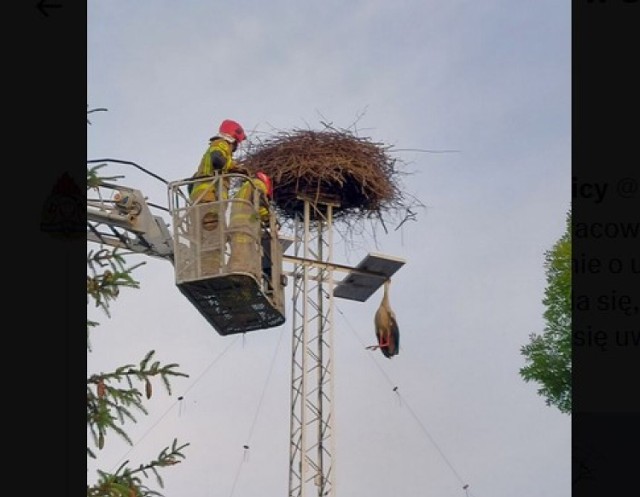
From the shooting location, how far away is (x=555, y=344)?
50.9 feet

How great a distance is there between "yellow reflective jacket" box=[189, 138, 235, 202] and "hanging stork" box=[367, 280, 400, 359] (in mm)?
4405

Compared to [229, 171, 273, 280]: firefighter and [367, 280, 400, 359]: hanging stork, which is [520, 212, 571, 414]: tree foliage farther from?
[229, 171, 273, 280]: firefighter

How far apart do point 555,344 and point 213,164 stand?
6.05 m

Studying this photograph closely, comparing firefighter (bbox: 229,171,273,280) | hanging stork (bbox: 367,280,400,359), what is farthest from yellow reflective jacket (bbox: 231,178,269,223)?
hanging stork (bbox: 367,280,400,359)

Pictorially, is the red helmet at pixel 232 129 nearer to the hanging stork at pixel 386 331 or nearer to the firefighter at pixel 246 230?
the firefighter at pixel 246 230

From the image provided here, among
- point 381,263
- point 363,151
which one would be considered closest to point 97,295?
point 381,263

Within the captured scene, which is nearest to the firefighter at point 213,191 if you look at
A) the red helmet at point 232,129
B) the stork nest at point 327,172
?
the red helmet at point 232,129

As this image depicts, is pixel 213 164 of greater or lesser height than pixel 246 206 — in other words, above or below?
above

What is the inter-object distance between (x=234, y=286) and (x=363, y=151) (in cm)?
533

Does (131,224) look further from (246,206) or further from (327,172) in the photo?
(327,172)

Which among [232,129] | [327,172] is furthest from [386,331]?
[232,129]
